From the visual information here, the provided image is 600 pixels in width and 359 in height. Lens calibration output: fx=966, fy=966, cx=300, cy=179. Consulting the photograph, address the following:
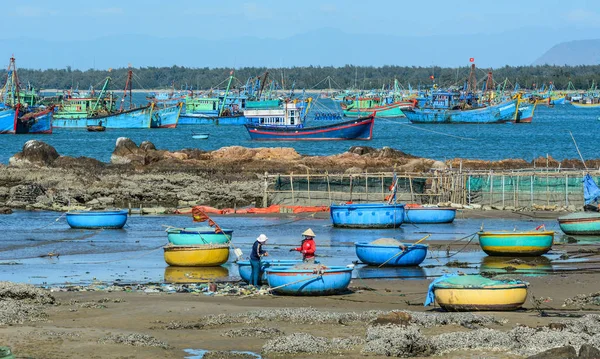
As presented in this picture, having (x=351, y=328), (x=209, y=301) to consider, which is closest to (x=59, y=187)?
(x=209, y=301)

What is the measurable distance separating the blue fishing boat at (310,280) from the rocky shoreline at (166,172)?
1960cm

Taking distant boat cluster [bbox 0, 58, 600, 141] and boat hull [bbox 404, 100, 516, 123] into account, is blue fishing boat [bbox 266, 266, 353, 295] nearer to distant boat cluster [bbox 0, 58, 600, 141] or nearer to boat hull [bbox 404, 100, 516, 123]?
distant boat cluster [bbox 0, 58, 600, 141]

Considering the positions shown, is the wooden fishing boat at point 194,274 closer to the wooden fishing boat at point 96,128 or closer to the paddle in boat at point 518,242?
the paddle in boat at point 518,242

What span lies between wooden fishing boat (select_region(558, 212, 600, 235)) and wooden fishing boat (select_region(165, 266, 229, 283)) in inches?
410

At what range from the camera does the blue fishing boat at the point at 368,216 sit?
30.7 meters

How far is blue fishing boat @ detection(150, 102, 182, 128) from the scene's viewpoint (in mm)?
108312

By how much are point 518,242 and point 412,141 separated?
66.1 meters

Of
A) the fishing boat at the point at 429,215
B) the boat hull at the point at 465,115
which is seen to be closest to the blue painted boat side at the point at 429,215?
the fishing boat at the point at 429,215

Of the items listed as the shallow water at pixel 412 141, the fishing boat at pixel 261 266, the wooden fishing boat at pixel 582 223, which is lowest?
the shallow water at pixel 412 141

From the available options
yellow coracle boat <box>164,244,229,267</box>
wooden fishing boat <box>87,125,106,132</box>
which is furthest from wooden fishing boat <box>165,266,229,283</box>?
wooden fishing boat <box>87,125,106,132</box>

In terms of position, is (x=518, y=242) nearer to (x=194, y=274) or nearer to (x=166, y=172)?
(x=194, y=274)

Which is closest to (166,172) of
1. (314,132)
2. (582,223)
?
(582,223)

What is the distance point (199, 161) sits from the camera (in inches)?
2142

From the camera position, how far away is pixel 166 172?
48.2m
